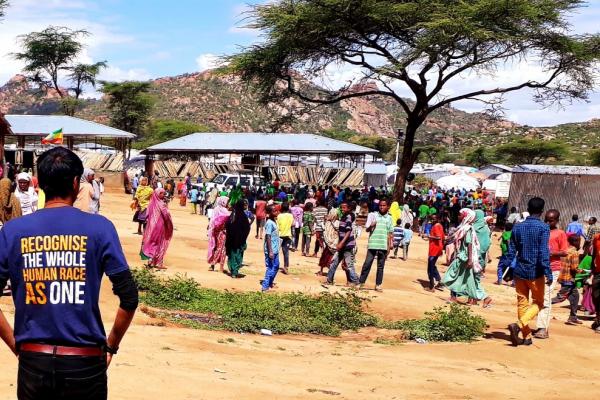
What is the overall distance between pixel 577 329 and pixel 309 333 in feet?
13.7

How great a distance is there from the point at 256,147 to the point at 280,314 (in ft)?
93.8

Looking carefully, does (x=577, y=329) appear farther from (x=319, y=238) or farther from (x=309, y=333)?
(x=319, y=238)

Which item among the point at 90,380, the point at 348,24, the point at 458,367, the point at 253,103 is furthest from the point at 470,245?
the point at 253,103

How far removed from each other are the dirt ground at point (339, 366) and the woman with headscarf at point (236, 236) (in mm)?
3167

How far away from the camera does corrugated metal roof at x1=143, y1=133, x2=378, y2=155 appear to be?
38.3 metres

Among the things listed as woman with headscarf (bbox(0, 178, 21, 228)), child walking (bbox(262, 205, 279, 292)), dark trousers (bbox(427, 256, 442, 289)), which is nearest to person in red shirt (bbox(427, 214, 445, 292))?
dark trousers (bbox(427, 256, 442, 289))

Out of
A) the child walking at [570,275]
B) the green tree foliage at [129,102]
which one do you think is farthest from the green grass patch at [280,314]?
the green tree foliage at [129,102]

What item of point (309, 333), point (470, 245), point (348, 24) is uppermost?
point (348, 24)

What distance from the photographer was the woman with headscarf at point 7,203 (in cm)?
906

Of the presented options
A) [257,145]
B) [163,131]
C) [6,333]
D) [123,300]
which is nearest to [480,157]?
[163,131]

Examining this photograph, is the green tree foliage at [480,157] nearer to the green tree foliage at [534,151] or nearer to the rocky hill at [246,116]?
the rocky hill at [246,116]

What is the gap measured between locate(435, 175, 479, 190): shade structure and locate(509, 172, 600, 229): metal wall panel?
1344 cm

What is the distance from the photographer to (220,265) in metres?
14.9

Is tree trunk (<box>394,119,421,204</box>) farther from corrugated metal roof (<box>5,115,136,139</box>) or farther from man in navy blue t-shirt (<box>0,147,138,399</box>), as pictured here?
man in navy blue t-shirt (<box>0,147,138,399</box>)
